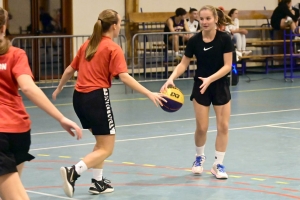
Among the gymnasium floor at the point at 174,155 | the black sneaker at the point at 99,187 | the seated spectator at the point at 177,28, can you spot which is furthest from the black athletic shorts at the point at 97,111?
the seated spectator at the point at 177,28

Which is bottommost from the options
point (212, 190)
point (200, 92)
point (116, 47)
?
point (212, 190)

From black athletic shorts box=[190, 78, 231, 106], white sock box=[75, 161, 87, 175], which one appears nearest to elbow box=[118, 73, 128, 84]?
white sock box=[75, 161, 87, 175]

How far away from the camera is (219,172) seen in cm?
670

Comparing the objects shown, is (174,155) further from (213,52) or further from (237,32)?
(237,32)

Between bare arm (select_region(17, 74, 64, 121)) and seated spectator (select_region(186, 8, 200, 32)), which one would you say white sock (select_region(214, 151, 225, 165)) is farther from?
seated spectator (select_region(186, 8, 200, 32))

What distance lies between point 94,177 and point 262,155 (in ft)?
8.02

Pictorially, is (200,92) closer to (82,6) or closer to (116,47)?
(116,47)

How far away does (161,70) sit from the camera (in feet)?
55.5

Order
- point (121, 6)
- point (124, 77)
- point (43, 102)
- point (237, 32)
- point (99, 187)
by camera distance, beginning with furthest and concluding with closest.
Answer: point (121, 6)
point (237, 32)
point (99, 187)
point (124, 77)
point (43, 102)

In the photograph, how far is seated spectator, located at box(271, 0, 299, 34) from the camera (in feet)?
61.2

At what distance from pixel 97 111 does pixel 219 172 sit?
1497mm

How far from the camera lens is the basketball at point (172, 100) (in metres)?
6.34

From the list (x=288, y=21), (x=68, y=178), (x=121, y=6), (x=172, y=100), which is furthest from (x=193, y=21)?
(x=68, y=178)

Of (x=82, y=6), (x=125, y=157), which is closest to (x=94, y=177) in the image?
(x=125, y=157)
